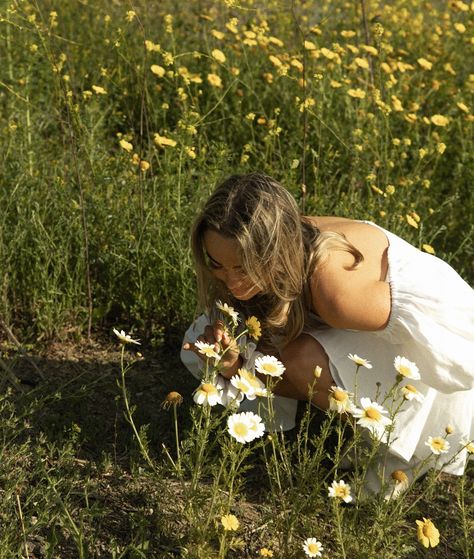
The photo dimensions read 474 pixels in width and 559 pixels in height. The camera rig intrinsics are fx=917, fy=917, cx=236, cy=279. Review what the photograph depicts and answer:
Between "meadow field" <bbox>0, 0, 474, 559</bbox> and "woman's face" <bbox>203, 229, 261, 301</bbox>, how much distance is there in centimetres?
30

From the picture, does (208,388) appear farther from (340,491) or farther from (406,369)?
(406,369)

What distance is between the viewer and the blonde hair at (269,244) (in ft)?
7.37

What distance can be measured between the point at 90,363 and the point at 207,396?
115cm

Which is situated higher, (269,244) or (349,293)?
(269,244)

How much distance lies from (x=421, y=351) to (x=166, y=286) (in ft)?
3.45

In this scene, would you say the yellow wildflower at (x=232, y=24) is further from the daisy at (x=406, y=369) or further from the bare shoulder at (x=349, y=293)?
the daisy at (x=406, y=369)

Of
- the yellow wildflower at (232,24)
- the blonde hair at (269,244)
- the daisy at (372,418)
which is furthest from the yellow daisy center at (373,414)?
the yellow wildflower at (232,24)

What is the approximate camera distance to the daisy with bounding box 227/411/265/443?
1.98 metres

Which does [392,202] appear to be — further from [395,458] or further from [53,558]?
[53,558]

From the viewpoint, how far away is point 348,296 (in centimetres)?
236

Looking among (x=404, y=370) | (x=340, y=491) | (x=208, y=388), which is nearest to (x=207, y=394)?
(x=208, y=388)

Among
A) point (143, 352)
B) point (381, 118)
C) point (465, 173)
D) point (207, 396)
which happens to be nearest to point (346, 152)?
point (381, 118)

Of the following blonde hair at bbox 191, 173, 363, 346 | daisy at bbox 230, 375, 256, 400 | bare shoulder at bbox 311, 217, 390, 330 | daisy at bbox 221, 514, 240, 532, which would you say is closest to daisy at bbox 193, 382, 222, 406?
daisy at bbox 230, 375, 256, 400

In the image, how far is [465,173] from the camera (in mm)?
3816
